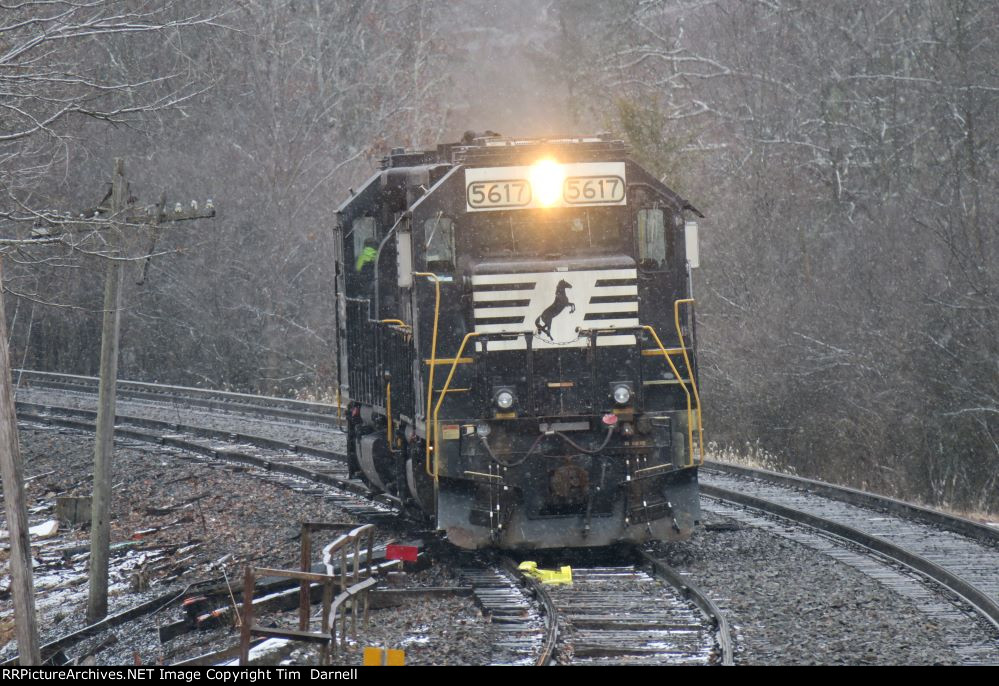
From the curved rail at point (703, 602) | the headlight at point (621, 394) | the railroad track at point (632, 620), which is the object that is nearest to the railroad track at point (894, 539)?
the curved rail at point (703, 602)

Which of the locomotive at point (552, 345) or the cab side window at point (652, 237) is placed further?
the cab side window at point (652, 237)

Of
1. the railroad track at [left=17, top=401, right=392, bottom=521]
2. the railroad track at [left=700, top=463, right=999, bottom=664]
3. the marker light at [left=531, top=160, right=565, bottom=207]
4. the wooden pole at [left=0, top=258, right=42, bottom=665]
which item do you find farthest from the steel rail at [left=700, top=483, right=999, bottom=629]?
the wooden pole at [left=0, top=258, right=42, bottom=665]

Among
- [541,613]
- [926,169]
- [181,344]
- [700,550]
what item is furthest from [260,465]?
[181,344]

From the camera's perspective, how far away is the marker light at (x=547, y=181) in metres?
11.1

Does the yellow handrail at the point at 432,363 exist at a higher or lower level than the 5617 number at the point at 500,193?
lower

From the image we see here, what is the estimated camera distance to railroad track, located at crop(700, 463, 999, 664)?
9422 mm

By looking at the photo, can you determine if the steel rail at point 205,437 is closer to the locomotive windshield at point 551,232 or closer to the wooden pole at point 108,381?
the wooden pole at point 108,381

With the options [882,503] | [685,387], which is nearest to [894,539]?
[882,503]

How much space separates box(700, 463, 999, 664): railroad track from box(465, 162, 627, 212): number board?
4.11m

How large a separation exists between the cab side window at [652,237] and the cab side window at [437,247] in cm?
177

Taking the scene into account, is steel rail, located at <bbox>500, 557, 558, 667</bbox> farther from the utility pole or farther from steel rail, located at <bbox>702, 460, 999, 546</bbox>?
steel rail, located at <bbox>702, 460, 999, 546</bbox>

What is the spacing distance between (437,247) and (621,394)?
2.14m

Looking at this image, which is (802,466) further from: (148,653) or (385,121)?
(385,121)

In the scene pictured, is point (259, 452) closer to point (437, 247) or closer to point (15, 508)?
point (437, 247)
